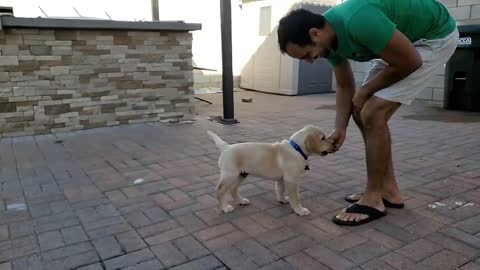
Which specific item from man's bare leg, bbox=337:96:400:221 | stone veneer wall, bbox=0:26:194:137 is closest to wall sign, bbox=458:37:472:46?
stone veneer wall, bbox=0:26:194:137

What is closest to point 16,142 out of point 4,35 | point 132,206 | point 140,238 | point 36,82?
point 36,82

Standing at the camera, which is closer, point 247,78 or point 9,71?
point 9,71

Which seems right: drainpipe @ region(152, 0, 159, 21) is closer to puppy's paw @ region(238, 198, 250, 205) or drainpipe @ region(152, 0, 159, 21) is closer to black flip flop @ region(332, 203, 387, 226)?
puppy's paw @ region(238, 198, 250, 205)

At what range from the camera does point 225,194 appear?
2.53 meters

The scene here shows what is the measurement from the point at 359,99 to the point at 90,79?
3721 mm

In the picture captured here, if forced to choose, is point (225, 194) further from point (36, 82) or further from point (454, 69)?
point (454, 69)

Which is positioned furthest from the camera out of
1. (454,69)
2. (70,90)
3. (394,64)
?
(454,69)

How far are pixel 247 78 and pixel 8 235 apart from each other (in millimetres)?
7944

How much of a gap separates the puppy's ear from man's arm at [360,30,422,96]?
462 millimetres

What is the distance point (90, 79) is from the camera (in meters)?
5.14

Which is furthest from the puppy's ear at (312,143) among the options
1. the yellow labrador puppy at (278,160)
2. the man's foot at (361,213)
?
the man's foot at (361,213)

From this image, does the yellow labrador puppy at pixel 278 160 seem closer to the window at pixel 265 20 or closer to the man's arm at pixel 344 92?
the man's arm at pixel 344 92

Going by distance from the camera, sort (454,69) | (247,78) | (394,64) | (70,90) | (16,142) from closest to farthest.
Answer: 1. (394,64)
2. (16,142)
3. (70,90)
4. (454,69)
5. (247,78)

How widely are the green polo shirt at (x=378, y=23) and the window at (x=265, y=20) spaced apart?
6.74 m
